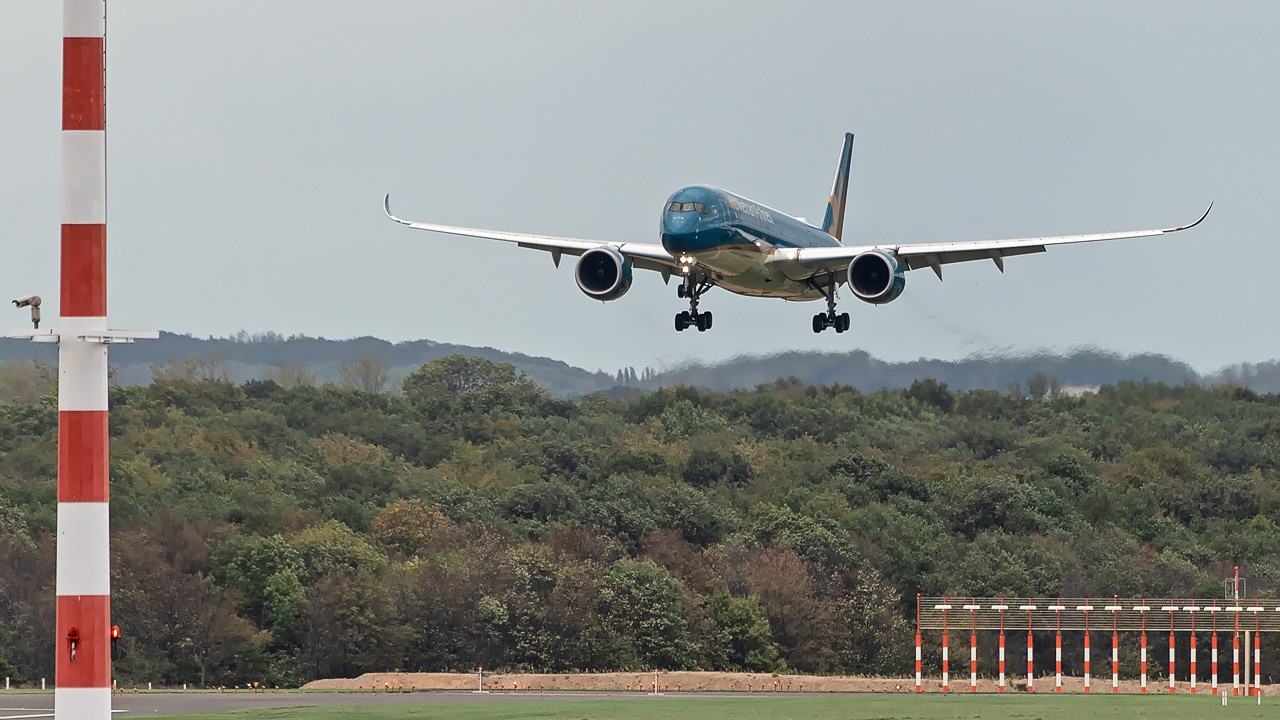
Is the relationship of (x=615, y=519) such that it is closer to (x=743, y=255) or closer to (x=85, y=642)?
(x=743, y=255)

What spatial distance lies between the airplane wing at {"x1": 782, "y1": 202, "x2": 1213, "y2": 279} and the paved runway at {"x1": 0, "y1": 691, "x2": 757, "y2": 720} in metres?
25.6

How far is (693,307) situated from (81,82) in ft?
111

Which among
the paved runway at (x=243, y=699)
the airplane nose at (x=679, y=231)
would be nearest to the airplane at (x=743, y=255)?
the airplane nose at (x=679, y=231)

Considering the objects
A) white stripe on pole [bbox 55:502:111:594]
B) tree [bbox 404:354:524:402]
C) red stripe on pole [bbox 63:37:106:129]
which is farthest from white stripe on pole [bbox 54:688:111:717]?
tree [bbox 404:354:524:402]

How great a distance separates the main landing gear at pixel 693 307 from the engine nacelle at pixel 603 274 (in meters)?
2.20

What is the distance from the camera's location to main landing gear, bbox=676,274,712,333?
2181 inches

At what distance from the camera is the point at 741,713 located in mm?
64125

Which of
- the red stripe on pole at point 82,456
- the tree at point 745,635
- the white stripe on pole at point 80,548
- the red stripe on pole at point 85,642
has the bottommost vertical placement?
the tree at point 745,635

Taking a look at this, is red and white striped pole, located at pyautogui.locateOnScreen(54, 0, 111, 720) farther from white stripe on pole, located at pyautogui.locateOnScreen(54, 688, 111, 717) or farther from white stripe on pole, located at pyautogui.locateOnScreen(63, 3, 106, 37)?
Result: white stripe on pole, located at pyautogui.locateOnScreen(54, 688, 111, 717)

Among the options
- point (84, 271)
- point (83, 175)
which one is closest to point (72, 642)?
point (84, 271)

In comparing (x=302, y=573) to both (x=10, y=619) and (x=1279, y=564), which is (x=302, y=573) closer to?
(x=10, y=619)

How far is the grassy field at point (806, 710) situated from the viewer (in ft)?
200

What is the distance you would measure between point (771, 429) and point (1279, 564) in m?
57.7

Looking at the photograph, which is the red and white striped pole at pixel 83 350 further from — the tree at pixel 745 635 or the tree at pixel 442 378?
the tree at pixel 442 378
